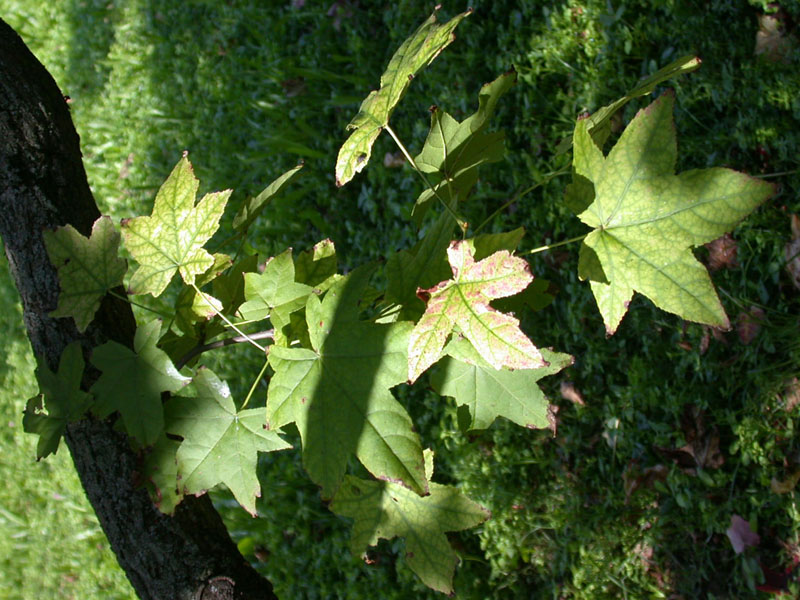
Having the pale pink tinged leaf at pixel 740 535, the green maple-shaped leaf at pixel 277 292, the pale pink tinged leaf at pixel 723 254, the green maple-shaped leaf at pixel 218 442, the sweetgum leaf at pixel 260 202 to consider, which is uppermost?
the sweetgum leaf at pixel 260 202

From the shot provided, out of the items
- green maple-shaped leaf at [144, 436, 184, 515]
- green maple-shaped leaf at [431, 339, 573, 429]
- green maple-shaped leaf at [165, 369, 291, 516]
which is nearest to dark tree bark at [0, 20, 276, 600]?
green maple-shaped leaf at [144, 436, 184, 515]

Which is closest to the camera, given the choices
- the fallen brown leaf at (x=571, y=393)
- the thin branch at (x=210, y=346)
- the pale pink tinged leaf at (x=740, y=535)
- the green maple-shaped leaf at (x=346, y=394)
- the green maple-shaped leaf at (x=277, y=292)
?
the green maple-shaped leaf at (x=346, y=394)

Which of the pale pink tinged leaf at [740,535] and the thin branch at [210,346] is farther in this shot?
the pale pink tinged leaf at [740,535]

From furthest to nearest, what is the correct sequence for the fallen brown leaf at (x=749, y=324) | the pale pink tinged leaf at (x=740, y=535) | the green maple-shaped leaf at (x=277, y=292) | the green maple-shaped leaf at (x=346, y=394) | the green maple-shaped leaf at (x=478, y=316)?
the fallen brown leaf at (x=749, y=324) < the pale pink tinged leaf at (x=740, y=535) < the green maple-shaped leaf at (x=277, y=292) < the green maple-shaped leaf at (x=346, y=394) < the green maple-shaped leaf at (x=478, y=316)

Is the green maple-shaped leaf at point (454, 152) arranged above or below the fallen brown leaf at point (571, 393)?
above

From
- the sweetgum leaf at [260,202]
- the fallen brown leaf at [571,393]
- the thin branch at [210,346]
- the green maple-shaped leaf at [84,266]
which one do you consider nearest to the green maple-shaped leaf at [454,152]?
the sweetgum leaf at [260,202]

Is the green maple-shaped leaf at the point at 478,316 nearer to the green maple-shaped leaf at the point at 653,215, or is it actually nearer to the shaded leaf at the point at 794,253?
the green maple-shaped leaf at the point at 653,215

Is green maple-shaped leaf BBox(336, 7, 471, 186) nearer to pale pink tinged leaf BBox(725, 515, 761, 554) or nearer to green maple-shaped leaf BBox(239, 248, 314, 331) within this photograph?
green maple-shaped leaf BBox(239, 248, 314, 331)
